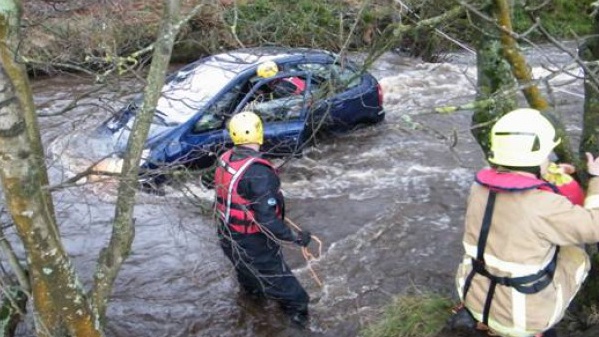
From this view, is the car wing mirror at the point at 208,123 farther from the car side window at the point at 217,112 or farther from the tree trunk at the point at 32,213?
the tree trunk at the point at 32,213

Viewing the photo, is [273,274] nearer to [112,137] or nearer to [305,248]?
[305,248]

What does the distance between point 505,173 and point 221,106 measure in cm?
501

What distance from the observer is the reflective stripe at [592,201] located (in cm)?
299

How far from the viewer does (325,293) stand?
570 cm

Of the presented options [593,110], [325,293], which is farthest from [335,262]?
[593,110]

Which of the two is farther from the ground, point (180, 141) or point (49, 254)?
point (49, 254)

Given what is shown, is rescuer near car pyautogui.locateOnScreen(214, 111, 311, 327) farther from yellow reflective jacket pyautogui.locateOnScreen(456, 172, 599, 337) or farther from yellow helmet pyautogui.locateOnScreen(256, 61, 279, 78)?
yellow helmet pyautogui.locateOnScreen(256, 61, 279, 78)

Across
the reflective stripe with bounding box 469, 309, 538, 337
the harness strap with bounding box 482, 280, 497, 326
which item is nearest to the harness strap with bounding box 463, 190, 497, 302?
the harness strap with bounding box 482, 280, 497, 326

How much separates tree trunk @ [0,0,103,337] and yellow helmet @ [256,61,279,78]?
438cm

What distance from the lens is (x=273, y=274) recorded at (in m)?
4.95

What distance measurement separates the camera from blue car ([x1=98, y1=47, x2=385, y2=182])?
7.01 m

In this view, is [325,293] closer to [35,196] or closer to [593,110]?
[593,110]

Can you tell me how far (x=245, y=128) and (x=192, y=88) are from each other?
10.7 ft

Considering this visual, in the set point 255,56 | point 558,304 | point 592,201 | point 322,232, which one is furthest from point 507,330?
point 255,56
